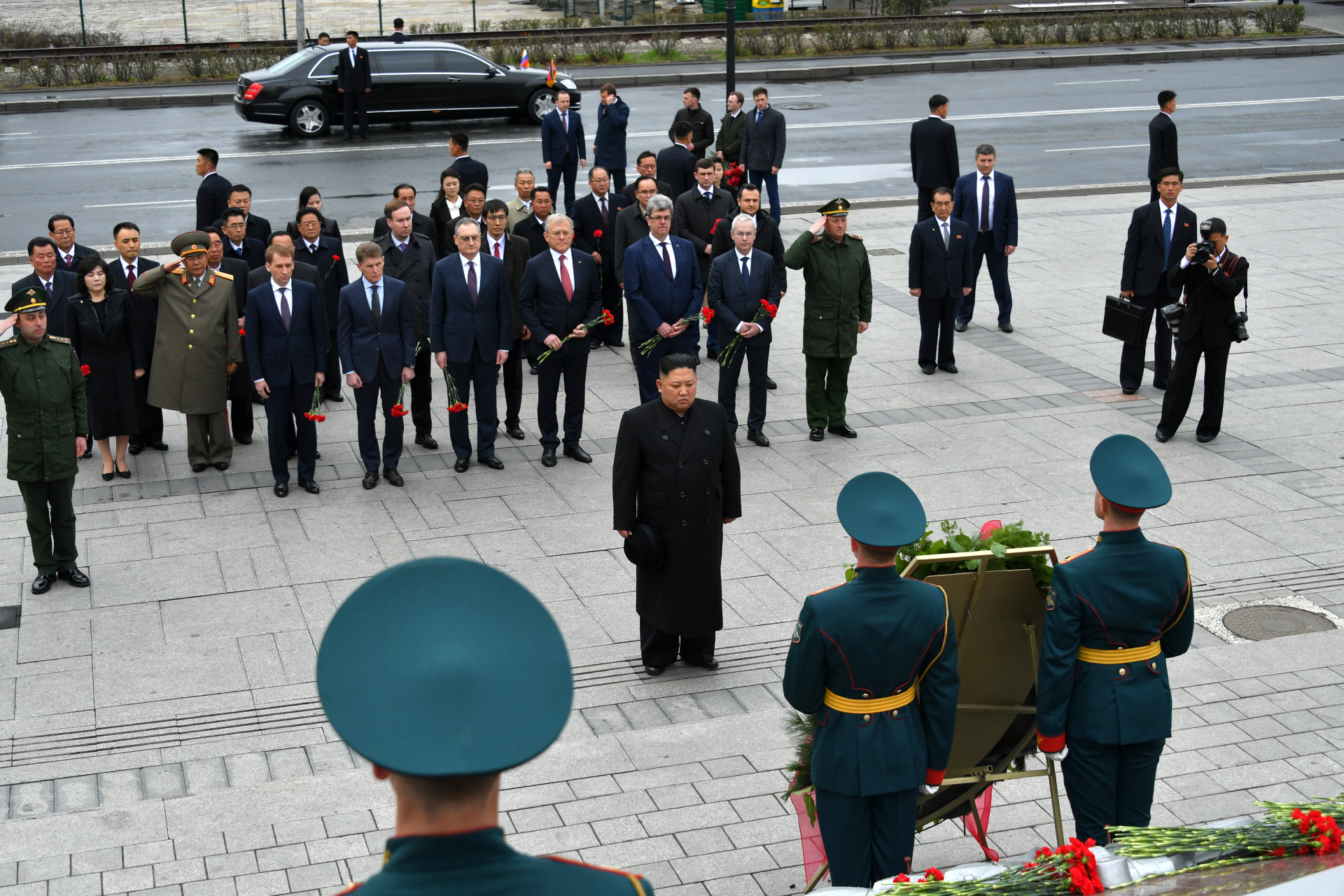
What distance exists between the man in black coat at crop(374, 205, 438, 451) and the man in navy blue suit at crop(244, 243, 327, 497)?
1224mm

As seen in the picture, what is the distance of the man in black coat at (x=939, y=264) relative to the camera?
13.4 meters

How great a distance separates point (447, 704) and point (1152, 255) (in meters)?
12.2

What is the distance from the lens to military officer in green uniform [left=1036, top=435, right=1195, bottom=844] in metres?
5.42

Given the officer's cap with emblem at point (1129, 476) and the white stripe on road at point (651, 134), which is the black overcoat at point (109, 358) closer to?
the officer's cap with emblem at point (1129, 476)

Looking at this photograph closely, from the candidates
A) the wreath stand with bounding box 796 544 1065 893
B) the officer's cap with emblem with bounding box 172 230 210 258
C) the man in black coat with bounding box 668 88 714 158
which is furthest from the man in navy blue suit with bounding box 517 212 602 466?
the man in black coat with bounding box 668 88 714 158

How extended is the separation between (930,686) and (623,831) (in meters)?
1.73

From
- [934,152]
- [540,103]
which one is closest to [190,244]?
[934,152]

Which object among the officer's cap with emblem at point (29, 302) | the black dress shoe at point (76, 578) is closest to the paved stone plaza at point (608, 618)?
the black dress shoe at point (76, 578)

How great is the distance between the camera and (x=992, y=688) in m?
5.86

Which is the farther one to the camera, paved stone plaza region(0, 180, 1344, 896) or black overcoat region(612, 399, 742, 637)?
black overcoat region(612, 399, 742, 637)

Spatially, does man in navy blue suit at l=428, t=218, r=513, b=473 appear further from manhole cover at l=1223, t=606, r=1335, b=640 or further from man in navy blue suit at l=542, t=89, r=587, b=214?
man in navy blue suit at l=542, t=89, r=587, b=214

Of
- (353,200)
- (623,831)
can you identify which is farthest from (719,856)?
(353,200)

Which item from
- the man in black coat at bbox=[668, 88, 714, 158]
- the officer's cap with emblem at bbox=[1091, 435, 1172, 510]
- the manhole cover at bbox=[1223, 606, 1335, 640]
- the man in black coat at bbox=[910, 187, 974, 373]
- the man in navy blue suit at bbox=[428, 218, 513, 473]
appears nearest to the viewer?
the officer's cap with emblem at bbox=[1091, 435, 1172, 510]

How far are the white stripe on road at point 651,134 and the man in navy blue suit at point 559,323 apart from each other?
39.4 ft
